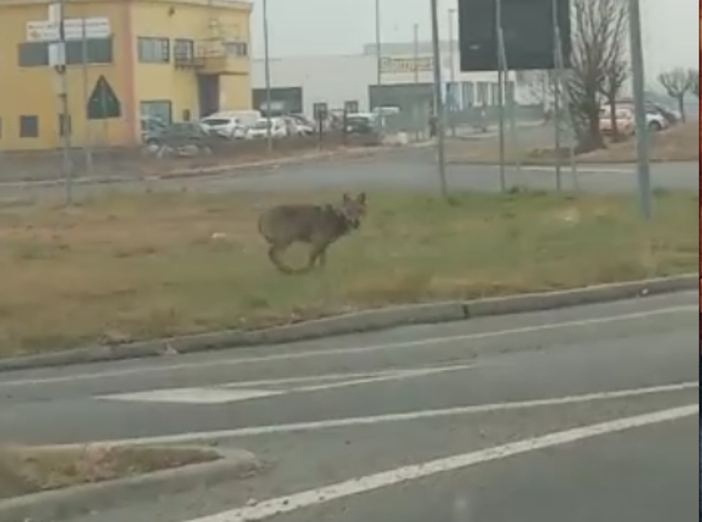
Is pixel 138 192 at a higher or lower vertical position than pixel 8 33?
lower

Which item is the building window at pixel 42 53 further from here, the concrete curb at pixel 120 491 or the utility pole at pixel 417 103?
the concrete curb at pixel 120 491

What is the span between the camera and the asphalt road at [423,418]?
820 centimetres

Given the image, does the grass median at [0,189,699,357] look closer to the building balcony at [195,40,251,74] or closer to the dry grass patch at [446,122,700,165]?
the dry grass patch at [446,122,700,165]

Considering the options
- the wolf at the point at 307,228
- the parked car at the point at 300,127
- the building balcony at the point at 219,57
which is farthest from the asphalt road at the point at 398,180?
the building balcony at the point at 219,57

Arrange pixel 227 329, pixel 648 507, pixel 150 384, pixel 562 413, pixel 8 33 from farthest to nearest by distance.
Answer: pixel 8 33
pixel 227 329
pixel 150 384
pixel 562 413
pixel 648 507

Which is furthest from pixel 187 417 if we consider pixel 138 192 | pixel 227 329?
pixel 138 192

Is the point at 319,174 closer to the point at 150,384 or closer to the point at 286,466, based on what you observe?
the point at 150,384

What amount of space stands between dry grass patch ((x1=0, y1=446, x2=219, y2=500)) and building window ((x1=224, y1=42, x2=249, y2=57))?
76.2 meters

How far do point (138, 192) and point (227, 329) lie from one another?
24.7 m

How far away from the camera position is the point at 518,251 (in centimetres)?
2216

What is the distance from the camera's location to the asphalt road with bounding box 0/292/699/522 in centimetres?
820

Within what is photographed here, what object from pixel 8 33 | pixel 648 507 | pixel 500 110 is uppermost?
pixel 8 33

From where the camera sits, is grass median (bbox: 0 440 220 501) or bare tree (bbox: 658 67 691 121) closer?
grass median (bbox: 0 440 220 501)

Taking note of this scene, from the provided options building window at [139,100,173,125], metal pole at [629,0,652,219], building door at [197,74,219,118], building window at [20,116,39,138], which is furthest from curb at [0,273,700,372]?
building door at [197,74,219,118]
